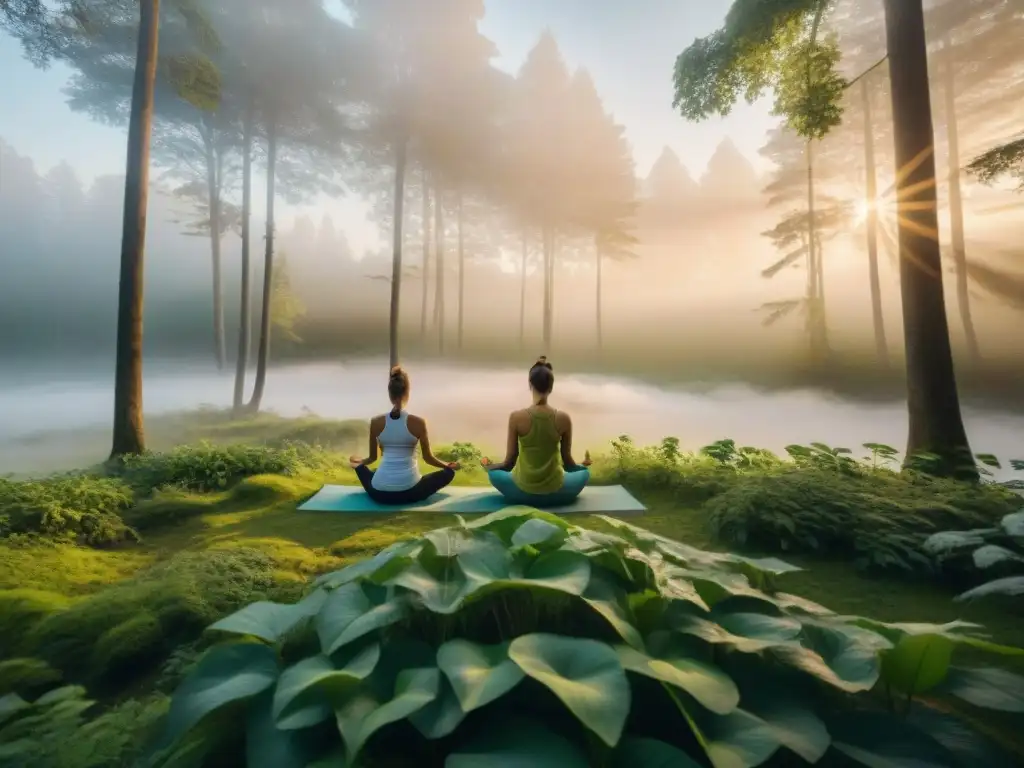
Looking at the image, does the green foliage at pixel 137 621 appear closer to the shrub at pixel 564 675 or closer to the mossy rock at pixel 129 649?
the mossy rock at pixel 129 649

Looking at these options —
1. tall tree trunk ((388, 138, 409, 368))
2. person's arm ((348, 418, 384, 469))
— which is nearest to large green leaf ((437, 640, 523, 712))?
person's arm ((348, 418, 384, 469))

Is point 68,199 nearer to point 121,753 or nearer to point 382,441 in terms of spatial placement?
point 382,441

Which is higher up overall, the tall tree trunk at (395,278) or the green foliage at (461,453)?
the tall tree trunk at (395,278)

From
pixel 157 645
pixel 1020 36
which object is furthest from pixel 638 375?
pixel 157 645

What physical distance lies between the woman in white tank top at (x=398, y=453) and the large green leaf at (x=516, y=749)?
338cm

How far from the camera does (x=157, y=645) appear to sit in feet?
6.37

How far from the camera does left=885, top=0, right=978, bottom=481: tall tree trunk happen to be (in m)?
4.71

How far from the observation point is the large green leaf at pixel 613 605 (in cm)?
118

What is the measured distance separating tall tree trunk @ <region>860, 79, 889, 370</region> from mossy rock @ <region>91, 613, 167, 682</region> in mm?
8059

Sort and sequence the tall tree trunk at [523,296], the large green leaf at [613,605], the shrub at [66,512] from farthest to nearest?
the tall tree trunk at [523,296]
the shrub at [66,512]
the large green leaf at [613,605]

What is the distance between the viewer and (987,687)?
1187 mm

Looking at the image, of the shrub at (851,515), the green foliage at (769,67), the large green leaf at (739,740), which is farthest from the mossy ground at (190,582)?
the green foliage at (769,67)

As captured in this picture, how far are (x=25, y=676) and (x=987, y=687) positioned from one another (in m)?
2.51

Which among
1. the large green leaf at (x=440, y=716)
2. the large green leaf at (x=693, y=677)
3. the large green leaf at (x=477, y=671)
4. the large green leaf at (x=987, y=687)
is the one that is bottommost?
the large green leaf at (x=987, y=687)
